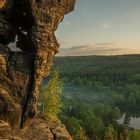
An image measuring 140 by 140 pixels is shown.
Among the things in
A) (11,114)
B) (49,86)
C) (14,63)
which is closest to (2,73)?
(14,63)

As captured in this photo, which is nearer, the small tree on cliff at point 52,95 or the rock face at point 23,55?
Result: the rock face at point 23,55

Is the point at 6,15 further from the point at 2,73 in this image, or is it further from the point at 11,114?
the point at 11,114

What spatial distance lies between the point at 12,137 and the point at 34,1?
19.5m

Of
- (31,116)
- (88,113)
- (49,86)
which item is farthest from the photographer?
(88,113)

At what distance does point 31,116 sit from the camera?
184ft

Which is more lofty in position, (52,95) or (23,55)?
(23,55)

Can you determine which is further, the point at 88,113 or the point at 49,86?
the point at 88,113

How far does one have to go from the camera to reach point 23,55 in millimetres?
54562

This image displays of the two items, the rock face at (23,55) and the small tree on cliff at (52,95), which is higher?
the rock face at (23,55)

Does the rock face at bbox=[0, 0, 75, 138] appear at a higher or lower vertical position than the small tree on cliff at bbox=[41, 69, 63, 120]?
higher

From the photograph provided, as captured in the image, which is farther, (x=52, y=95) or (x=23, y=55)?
Result: (x=52, y=95)

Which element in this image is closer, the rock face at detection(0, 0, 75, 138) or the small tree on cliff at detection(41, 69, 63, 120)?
the rock face at detection(0, 0, 75, 138)

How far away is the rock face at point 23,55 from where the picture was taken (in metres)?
52.7

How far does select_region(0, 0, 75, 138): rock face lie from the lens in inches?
2074
